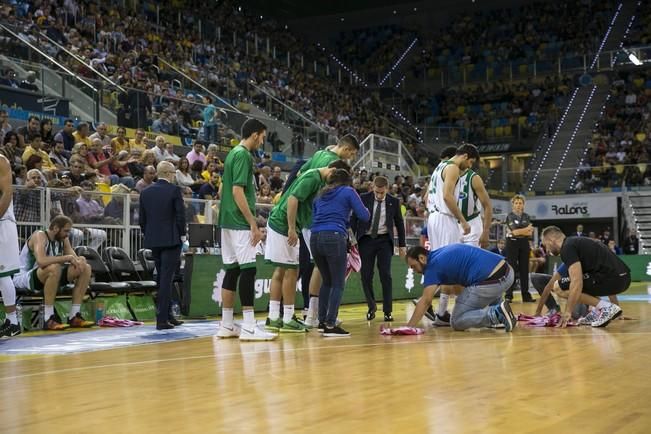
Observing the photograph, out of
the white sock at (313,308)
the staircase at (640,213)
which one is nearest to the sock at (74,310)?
the white sock at (313,308)

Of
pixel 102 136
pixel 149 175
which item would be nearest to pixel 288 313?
pixel 149 175

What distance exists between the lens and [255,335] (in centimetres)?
773

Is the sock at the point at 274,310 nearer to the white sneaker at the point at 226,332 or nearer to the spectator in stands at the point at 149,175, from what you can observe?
the white sneaker at the point at 226,332

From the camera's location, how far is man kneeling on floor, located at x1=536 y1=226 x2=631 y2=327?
855 cm

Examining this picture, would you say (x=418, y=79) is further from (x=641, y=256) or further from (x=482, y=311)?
(x=482, y=311)

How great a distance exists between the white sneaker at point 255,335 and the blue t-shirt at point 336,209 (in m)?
1.14

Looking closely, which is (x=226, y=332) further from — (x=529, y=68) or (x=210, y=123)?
(x=529, y=68)

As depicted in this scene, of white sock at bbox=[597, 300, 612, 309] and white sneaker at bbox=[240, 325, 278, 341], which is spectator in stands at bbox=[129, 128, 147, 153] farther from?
white sock at bbox=[597, 300, 612, 309]

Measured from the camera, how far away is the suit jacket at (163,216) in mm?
9219

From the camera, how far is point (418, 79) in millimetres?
40656

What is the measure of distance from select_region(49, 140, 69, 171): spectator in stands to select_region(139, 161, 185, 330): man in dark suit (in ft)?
13.2

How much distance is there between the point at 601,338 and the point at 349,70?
33.8m

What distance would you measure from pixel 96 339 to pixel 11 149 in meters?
4.78

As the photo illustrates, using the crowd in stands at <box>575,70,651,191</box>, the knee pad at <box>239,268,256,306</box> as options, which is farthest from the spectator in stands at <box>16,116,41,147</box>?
the crowd in stands at <box>575,70,651,191</box>
